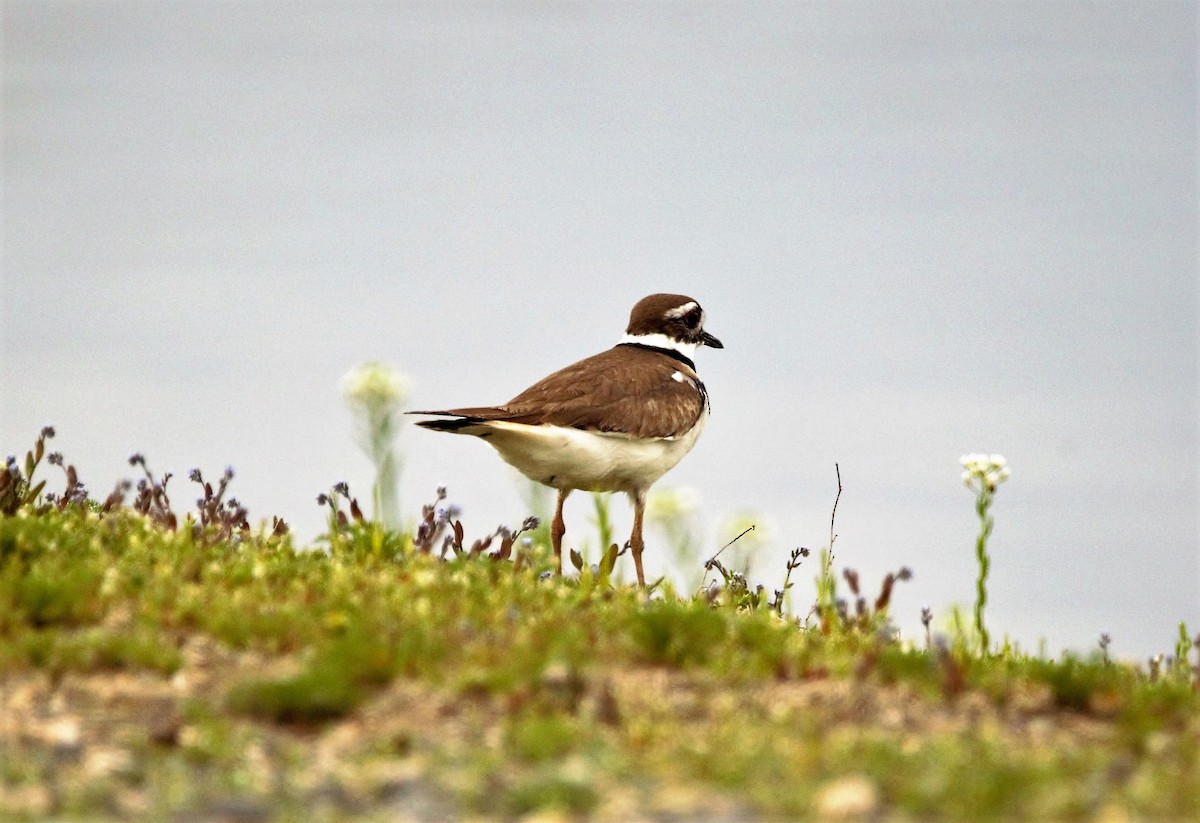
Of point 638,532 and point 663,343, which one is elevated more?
point 663,343

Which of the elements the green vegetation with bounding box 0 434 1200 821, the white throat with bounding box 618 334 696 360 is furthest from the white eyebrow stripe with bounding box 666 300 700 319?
the green vegetation with bounding box 0 434 1200 821

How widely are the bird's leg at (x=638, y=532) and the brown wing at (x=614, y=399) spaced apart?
780mm

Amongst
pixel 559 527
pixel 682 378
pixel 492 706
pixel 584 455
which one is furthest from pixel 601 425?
pixel 492 706

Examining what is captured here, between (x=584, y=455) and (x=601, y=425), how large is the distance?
0.31m

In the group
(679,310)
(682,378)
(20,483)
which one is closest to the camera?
(20,483)

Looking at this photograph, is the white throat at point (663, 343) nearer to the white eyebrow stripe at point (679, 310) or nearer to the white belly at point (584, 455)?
the white eyebrow stripe at point (679, 310)

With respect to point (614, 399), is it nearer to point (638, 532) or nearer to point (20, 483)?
Result: point (638, 532)

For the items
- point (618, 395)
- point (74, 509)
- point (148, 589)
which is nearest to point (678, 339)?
point (618, 395)

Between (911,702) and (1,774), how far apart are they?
423 centimetres

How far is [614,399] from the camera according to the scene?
43.6 ft

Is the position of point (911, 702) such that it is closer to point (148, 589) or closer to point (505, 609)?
point (505, 609)

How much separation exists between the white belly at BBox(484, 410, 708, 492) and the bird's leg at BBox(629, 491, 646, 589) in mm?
84

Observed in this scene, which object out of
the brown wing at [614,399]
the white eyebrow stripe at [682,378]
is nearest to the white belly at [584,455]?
the brown wing at [614,399]

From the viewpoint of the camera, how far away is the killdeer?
499 inches
